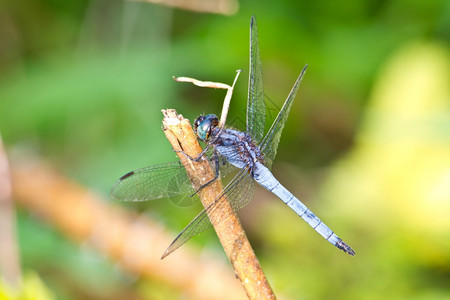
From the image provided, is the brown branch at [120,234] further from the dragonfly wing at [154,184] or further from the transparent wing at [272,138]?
the transparent wing at [272,138]

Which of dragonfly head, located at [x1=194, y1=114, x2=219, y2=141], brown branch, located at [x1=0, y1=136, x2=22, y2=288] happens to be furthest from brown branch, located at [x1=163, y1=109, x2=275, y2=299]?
brown branch, located at [x1=0, y1=136, x2=22, y2=288]

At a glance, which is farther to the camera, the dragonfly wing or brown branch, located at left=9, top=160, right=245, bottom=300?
brown branch, located at left=9, top=160, right=245, bottom=300

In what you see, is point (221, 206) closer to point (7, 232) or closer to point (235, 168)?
point (235, 168)

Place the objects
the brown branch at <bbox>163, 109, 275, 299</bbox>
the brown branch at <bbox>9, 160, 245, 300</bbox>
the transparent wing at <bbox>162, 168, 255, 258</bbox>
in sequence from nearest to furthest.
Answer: the brown branch at <bbox>163, 109, 275, 299</bbox> < the transparent wing at <bbox>162, 168, 255, 258</bbox> < the brown branch at <bbox>9, 160, 245, 300</bbox>

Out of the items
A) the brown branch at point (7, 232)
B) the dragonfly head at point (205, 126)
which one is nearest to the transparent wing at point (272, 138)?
the dragonfly head at point (205, 126)

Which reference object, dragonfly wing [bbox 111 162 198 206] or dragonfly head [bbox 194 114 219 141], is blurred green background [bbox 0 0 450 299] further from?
dragonfly wing [bbox 111 162 198 206]

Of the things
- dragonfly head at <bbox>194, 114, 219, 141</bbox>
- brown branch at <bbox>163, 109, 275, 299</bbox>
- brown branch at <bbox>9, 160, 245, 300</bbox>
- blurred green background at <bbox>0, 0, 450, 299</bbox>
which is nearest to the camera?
brown branch at <bbox>163, 109, 275, 299</bbox>

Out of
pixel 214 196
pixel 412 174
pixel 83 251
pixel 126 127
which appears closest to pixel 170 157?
pixel 126 127
